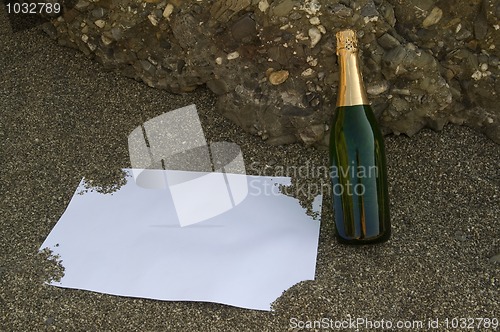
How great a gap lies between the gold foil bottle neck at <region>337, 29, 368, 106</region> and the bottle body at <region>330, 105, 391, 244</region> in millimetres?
13

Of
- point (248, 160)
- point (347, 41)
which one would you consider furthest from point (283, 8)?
point (248, 160)

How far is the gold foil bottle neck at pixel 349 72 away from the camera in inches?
39.1

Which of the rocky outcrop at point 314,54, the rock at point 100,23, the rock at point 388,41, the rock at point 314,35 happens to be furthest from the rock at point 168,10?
the rock at point 388,41

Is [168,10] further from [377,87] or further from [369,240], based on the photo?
[369,240]

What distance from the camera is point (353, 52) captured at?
999 millimetres

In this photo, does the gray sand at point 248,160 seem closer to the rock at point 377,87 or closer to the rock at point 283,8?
the rock at point 377,87

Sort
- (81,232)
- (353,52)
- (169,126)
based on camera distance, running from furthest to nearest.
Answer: (169,126) < (81,232) < (353,52)

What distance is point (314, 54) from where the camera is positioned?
3.73 feet

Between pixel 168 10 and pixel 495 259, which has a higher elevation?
pixel 168 10

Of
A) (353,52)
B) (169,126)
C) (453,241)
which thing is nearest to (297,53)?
(353,52)

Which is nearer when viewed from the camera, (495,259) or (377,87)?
(495,259)

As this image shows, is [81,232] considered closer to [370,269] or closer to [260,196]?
[260,196]

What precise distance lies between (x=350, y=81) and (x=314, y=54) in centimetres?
15

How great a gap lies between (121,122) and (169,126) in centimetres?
10
